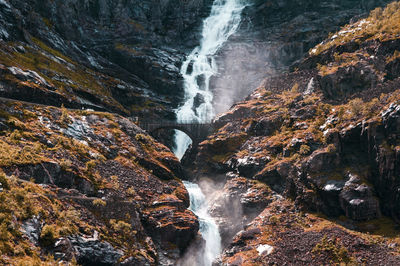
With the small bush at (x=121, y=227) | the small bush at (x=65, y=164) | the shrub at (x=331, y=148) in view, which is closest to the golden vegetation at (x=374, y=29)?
the shrub at (x=331, y=148)

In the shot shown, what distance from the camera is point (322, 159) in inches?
2749

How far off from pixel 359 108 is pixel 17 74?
7719 centimetres

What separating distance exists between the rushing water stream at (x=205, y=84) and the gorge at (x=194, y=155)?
2.18 ft

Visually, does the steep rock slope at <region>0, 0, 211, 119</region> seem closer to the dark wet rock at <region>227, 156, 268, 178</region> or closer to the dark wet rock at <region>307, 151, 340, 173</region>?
the dark wet rock at <region>227, 156, 268, 178</region>

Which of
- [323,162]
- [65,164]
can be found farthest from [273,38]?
[65,164]

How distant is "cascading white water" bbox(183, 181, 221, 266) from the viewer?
64119 mm

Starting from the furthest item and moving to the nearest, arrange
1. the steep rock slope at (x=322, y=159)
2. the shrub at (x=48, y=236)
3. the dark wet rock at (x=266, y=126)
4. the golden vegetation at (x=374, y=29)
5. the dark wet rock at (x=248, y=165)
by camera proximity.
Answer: the golden vegetation at (x=374, y=29) → the dark wet rock at (x=266, y=126) → the dark wet rock at (x=248, y=165) → the steep rock slope at (x=322, y=159) → the shrub at (x=48, y=236)

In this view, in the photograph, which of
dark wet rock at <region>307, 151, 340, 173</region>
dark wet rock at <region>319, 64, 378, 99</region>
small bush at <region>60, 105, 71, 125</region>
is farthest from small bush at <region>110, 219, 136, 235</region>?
dark wet rock at <region>319, 64, 378, 99</region>

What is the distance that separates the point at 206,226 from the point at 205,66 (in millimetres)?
99320

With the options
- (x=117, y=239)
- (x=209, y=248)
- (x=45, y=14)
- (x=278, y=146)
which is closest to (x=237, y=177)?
(x=278, y=146)

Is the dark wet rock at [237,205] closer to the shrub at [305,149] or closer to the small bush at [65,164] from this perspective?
the shrub at [305,149]

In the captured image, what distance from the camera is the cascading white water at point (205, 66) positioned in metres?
127

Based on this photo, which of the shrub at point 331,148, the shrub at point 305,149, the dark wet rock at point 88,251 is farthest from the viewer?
the shrub at point 305,149

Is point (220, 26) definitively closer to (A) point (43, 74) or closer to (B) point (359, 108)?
(A) point (43, 74)
